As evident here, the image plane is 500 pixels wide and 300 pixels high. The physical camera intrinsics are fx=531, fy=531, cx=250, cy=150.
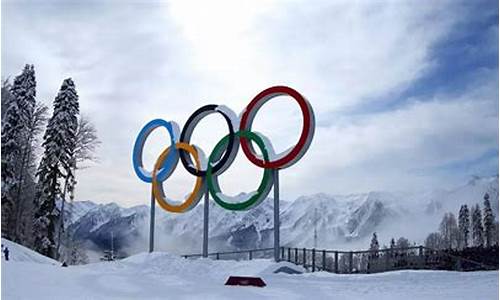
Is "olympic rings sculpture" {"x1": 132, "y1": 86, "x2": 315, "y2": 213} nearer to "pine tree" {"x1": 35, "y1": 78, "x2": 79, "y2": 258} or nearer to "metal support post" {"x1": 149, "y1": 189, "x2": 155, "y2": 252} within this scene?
"metal support post" {"x1": 149, "y1": 189, "x2": 155, "y2": 252}

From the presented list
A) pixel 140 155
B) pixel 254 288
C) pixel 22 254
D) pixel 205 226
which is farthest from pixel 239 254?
pixel 254 288

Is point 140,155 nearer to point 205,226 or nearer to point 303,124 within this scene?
point 205,226

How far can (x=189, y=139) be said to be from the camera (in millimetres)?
19688

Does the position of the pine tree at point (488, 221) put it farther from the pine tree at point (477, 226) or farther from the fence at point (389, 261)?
the fence at point (389, 261)

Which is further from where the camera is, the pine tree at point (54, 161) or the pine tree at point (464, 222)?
the pine tree at point (464, 222)

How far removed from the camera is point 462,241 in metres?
46.0

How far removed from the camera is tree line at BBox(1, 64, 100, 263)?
26281mm

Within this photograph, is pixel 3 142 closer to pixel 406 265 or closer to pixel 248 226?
pixel 406 265

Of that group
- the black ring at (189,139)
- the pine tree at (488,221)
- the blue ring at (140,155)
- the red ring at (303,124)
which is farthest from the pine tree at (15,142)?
the pine tree at (488,221)

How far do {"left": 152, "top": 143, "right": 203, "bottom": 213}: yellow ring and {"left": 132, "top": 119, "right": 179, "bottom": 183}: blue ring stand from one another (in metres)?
0.24

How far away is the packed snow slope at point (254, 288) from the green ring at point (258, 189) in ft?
9.15

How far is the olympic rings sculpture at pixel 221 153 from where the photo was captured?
16.1 m

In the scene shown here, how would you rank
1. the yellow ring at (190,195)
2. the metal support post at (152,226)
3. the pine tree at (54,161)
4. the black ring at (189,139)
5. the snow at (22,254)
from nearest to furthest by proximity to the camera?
1. the black ring at (189,139)
2. the yellow ring at (190,195)
3. the metal support post at (152,226)
4. the snow at (22,254)
5. the pine tree at (54,161)

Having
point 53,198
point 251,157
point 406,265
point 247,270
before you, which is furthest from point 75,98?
point 406,265
